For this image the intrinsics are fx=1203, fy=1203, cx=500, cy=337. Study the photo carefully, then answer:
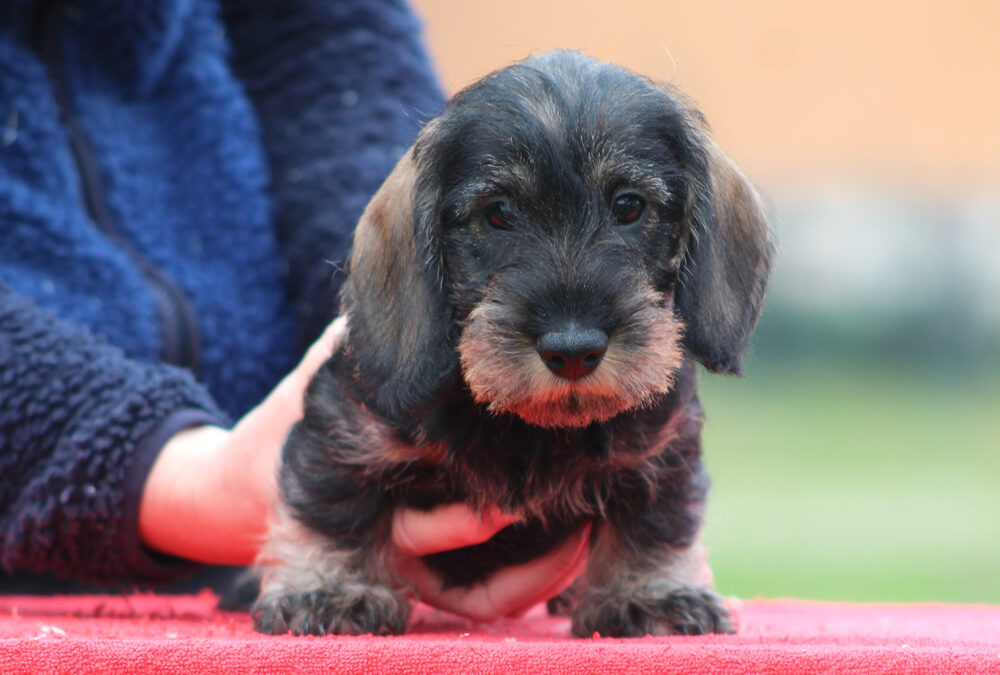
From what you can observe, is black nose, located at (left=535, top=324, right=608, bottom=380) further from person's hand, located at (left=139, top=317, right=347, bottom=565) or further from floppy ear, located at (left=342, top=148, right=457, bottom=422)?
person's hand, located at (left=139, top=317, right=347, bottom=565)

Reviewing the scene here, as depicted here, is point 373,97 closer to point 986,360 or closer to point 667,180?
point 667,180

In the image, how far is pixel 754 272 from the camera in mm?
2637

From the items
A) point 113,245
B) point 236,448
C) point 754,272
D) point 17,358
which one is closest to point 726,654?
point 754,272

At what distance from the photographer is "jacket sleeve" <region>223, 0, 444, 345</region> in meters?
3.72

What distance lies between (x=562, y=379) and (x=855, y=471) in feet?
36.5

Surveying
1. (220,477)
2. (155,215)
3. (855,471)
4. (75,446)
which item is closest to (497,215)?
(220,477)

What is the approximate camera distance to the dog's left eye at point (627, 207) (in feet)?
7.87

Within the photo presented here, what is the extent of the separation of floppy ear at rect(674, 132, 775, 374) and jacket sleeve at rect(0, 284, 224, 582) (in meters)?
1.29

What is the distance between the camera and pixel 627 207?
2416 mm

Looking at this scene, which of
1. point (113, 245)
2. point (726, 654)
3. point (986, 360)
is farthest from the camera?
point (986, 360)

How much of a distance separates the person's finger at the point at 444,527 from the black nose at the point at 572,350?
1.61 ft

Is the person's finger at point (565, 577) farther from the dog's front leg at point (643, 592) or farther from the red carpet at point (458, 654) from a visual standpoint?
the red carpet at point (458, 654)

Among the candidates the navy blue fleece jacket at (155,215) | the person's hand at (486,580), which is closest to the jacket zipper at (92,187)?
the navy blue fleece jacket at (155,215)

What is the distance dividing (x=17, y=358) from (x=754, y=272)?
5.81 ft
